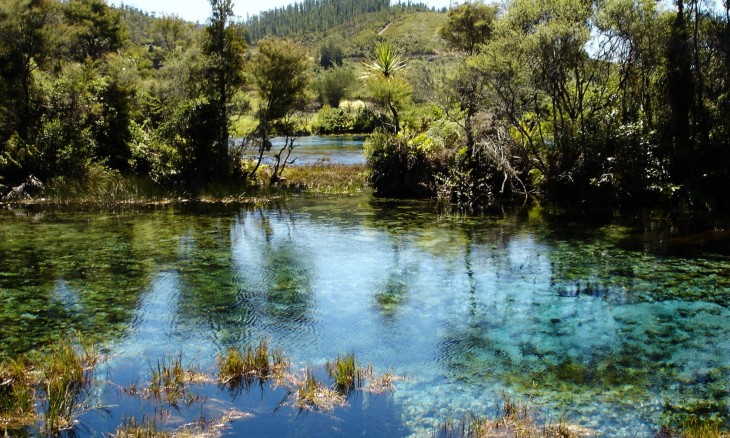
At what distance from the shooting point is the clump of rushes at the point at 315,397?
6934 mm

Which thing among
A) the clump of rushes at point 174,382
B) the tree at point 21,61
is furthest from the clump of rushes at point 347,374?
the tree at point 21,61

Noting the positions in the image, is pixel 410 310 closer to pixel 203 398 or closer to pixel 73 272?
pixel 203 398

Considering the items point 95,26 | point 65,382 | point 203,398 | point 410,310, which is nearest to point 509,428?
point 203,398

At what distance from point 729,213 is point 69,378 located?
63.6ft

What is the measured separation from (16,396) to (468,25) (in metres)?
34.7

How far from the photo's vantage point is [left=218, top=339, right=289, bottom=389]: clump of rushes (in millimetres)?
7660

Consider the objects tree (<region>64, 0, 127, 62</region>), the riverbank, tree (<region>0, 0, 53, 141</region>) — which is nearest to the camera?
the riverbank

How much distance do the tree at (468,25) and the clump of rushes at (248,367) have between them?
99.3 feet

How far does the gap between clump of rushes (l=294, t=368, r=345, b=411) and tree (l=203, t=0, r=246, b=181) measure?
19836 millimetres

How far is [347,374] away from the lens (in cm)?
758

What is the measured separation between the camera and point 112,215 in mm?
21734

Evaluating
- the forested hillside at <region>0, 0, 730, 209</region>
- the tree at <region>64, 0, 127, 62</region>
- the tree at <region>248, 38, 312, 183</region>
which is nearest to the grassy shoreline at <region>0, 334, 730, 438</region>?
the forested hillside at <region>0, 0, 730, 209</region>

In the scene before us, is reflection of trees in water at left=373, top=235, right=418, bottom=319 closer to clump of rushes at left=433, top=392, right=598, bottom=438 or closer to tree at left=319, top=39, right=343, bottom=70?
clump of rushes at left=433, top=392, right=598, bottom=438

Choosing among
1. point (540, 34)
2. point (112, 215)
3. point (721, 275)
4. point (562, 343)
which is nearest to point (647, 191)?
point (540, 34)
